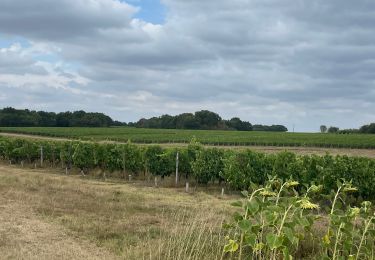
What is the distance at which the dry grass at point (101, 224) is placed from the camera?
612cm

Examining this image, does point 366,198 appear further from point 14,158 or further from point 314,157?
point 14,158

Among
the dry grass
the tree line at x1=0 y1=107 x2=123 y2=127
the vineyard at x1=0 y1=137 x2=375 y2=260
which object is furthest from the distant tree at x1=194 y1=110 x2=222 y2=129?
the dry grass

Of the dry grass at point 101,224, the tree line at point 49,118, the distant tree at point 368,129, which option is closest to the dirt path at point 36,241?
the dry grass at point 101,224

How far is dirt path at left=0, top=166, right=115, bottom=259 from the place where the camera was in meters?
6.66

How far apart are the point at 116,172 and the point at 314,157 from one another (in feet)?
32.4

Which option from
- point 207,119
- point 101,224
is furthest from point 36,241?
point 207,119

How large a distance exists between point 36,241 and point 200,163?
1085 centimetres

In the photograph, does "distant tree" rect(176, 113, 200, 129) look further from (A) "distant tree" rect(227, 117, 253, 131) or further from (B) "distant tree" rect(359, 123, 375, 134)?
(B) "distant tree" rect(359, 123, 375, 134)

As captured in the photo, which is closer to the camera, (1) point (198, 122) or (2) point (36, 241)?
(2) point (36, 241)

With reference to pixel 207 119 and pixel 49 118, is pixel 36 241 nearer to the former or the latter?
pixel 207 119

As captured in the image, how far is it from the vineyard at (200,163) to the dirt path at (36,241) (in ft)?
27.8

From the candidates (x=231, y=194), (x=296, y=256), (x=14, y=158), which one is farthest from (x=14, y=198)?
(x=14, y=158)

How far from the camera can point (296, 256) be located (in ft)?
18.6

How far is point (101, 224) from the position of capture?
29.7 ft
